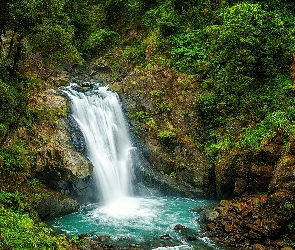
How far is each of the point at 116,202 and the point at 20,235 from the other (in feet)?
23.8

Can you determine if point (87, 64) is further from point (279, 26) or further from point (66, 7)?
point (279, 26)

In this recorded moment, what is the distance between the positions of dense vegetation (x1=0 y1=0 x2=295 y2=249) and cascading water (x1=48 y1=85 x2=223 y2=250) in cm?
240

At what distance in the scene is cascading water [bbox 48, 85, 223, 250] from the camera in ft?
37.7

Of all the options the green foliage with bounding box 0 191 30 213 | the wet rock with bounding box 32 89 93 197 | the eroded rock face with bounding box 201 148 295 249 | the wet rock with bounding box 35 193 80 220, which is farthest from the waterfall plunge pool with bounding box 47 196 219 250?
the green foliage with bounding box 0 191 30 213

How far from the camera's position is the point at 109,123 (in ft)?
54.7

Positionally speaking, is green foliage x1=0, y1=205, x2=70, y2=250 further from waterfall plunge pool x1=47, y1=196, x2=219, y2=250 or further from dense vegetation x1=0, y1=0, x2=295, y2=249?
waterfall plunge pool x1=47, y1=196, x2=219, y2=250

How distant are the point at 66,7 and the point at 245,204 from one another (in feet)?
59.8

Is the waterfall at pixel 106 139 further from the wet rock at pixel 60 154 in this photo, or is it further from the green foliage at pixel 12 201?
the green foliage at pixel 12 201

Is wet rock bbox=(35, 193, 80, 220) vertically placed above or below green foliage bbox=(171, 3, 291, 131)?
below

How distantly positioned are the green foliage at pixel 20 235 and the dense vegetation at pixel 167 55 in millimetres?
28

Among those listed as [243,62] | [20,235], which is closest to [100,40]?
[243,62]

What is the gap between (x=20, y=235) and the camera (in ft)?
24.3

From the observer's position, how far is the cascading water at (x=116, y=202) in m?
11.5

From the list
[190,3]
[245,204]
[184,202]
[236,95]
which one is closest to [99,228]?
[184,202]
